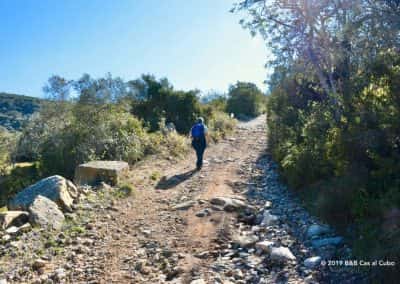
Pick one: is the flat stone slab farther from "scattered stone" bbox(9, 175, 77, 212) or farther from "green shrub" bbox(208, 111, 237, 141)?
"green shrub" bbox(208, 111, 237, 141)

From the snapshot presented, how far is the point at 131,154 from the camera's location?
12859mm

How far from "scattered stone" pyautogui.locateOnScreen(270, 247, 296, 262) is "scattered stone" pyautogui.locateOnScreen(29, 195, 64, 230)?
4.27m

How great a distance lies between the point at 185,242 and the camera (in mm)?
5895

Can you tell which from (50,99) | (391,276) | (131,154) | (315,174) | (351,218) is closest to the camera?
(391,276)

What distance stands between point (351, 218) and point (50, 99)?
611 inches

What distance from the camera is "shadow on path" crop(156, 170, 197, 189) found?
9864 millimetres

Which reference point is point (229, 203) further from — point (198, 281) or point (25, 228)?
point (25, 228)

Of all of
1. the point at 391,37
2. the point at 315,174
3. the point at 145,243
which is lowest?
the point at 145,243

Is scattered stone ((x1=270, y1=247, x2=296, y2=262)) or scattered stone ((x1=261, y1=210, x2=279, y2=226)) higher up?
scattered stone ((x1=261, y1=210, x2=279, y2=226))

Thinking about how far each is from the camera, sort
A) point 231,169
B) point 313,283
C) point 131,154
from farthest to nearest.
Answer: point 131,154 → point 231,169 → point 313,283

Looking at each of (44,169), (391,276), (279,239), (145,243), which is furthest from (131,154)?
(391,276)

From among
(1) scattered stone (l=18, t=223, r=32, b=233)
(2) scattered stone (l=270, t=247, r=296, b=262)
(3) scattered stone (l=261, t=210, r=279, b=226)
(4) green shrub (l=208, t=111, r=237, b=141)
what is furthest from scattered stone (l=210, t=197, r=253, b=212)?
(4) green shrub (l=208, t=111, r=237, b=141)

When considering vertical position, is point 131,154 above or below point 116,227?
above

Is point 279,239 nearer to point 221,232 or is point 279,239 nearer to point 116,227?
point 221,232
